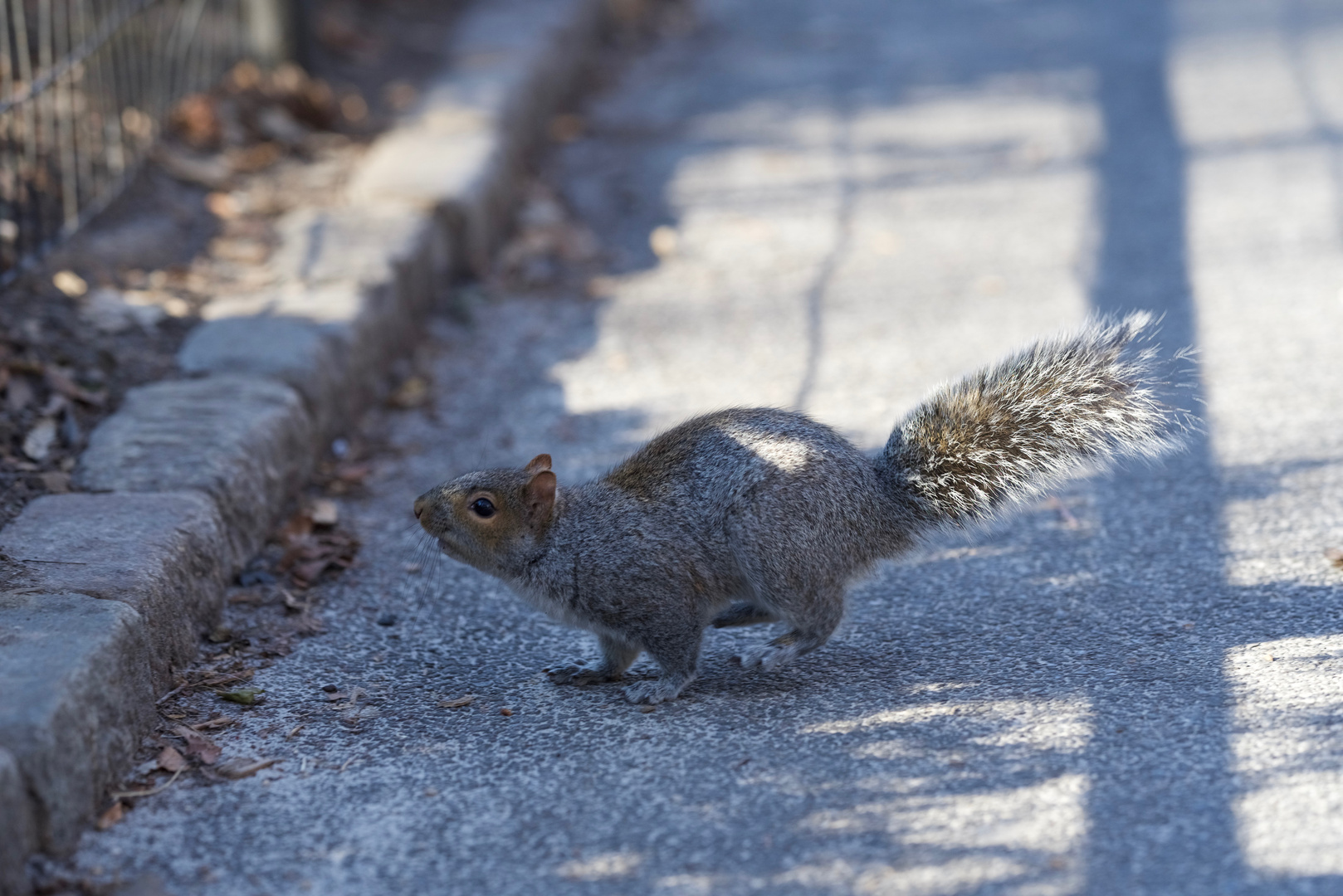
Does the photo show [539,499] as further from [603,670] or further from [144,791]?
[144,791]

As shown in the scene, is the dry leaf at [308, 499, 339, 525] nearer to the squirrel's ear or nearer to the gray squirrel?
the gray squirrel

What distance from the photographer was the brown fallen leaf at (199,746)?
287 centimetres

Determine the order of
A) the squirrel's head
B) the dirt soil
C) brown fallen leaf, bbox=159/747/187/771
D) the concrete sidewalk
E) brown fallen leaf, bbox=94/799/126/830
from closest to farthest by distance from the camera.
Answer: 1. the concrete sidewalk
2. brown fallen leaf, bbox=94/799/126/830
3. brown fallen leaf, bbox=159/747/187/771
4. the squirrel's head
5. the dirt soil

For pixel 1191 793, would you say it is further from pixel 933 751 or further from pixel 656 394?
pixel 656 394

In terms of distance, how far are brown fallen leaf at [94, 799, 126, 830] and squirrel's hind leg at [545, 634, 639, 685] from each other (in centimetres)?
102

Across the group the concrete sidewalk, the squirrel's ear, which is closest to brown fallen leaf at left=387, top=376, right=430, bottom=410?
the concrete sidewalk

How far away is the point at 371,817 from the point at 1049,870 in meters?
1.28

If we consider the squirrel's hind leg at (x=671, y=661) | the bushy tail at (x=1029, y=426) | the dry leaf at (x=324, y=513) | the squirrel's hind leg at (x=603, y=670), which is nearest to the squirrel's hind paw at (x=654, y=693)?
the squirrel's hind leg at (x=671, y=661)

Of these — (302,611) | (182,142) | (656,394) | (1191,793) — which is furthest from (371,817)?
(182,142)

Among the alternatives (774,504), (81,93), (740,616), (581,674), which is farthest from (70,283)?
(774,504)

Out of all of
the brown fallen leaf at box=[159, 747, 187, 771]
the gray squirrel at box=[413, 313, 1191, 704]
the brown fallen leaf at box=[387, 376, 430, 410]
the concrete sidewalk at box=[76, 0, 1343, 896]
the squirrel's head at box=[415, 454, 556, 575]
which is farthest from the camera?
the brown fallen leaf at box=[387, 376, 430, 410]

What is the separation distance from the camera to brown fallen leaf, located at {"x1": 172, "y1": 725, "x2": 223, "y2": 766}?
2.87 m

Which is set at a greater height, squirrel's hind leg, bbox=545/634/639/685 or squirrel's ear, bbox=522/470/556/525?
squirrel's ear, bbox=522/470/556/525

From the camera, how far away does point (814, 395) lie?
4898 millimetres
